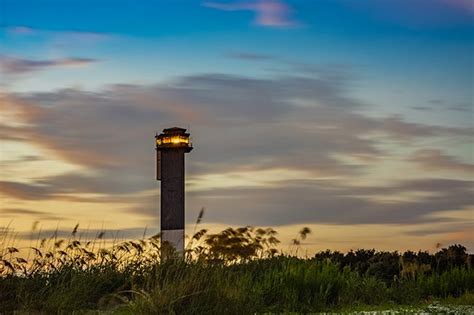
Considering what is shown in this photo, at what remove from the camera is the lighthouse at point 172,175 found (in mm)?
17875

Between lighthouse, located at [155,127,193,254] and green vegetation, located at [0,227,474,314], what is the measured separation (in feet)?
16.6

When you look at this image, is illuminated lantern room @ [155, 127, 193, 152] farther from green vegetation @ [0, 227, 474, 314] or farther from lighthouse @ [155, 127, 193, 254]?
green vegetation @ [0, 227, 474, 314]

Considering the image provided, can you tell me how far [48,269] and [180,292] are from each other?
3.08m

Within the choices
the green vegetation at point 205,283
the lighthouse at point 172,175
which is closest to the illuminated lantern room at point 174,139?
the lighthouse at point 172,175

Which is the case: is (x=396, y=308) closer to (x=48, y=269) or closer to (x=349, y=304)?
(x=349, y=304)

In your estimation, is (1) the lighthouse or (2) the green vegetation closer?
(2) the green vegetation

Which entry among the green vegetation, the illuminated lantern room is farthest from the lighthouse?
the green vegetation

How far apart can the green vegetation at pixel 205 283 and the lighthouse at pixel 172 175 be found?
199 inches

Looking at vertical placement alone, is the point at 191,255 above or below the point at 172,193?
below

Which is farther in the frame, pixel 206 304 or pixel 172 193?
pixel 172 193

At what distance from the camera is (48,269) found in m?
10.9

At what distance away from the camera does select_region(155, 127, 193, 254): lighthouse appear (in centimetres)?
1788

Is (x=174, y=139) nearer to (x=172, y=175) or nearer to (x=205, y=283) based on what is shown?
(x=172, y=175)

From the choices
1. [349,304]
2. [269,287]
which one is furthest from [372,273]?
[269,287]
